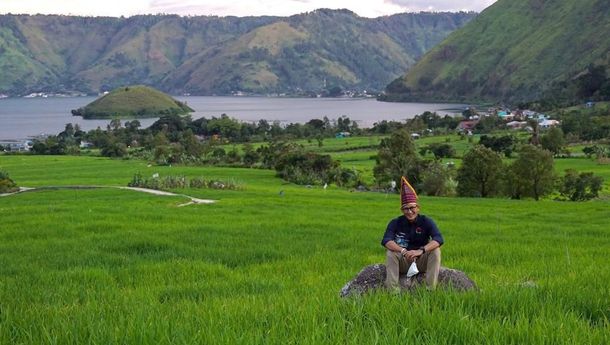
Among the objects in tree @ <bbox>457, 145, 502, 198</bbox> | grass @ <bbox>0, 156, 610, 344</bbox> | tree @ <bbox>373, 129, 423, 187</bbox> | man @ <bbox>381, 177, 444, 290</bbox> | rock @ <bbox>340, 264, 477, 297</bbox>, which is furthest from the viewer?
tree @ <bbox>373, 129, 423, 187</bbox>

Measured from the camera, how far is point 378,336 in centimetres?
460

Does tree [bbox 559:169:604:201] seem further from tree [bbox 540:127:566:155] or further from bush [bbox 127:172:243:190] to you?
tree [bbox 540:127:566:155]

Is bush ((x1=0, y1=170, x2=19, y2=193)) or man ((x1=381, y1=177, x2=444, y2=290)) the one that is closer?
man ((x1=381, y1=177, x2=444, y2=290))

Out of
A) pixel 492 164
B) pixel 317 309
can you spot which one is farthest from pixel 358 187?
pixel 317 309

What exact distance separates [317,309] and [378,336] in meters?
1.22

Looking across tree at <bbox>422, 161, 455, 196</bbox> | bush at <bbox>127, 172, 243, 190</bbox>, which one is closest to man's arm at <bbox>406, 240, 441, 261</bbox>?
bush at <bbox>127, 172, 243, 190</bbox>

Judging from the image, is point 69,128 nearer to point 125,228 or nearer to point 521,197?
point 521,197

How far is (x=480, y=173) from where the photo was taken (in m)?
58.6

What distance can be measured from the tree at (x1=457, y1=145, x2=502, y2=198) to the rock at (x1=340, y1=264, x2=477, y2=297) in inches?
2056

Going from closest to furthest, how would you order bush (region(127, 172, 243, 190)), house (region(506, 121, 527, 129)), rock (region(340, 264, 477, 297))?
rock (region(340, 264, 477, 297)), bush (region(127, 172, 243, 190)), house (region(506, 121, 527, 129))

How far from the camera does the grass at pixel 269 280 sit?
4.88m

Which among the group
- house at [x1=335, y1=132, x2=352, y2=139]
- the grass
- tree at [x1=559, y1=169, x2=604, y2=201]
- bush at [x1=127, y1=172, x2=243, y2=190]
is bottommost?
house at [x1=335, y1=132, x2=352, y2=139]

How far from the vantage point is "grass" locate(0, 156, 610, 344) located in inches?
192

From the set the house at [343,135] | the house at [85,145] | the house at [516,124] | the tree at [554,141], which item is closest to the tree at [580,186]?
the tree at [554,141]
